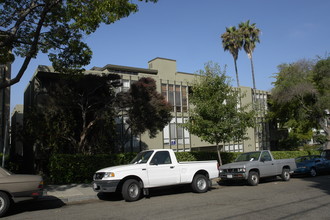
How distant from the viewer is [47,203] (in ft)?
33.2

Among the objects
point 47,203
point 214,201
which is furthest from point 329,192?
point 47,203

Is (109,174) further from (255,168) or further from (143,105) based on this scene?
(143,105)

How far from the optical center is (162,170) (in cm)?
1078

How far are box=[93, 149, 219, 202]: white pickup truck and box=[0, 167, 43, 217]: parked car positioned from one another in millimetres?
2215

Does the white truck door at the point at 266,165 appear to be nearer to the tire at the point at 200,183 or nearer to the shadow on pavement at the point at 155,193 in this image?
the tire at the point at 200,183

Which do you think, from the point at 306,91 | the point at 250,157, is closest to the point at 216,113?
the point at 250,157

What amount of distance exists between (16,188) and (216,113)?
1185cm

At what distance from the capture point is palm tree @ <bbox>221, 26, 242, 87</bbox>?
37.8 m

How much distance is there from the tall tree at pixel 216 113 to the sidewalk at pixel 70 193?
24.6 feet

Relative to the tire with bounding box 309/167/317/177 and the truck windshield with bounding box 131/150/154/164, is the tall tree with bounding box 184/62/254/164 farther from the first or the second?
the truck windshield with bounding box 131/150/154/164

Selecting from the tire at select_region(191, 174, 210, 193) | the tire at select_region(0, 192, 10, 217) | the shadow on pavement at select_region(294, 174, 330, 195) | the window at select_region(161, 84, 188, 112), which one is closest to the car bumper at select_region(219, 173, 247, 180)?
the tire at select_region(191, 174, 210, 193)

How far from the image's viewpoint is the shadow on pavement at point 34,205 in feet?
28.8

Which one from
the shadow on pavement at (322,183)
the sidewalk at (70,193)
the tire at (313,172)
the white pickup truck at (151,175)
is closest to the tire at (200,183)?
the white pickup truck at (151,175)

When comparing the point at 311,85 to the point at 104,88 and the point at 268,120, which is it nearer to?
the point at 268,120
